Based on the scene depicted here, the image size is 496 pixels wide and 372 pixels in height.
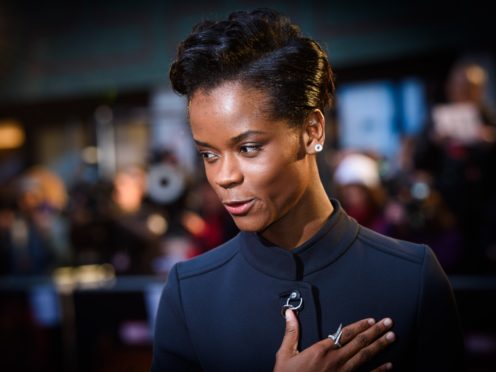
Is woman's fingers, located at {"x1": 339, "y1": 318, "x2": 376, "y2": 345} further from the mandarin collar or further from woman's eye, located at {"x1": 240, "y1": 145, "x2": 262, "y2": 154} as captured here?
woman's eye, located at {"x1": 240, "y1": 145, "x2": 262, "y2": 154}

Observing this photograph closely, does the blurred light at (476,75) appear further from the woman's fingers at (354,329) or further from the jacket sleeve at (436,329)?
the woman's fingers at (354,329)

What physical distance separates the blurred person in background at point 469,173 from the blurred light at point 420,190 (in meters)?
0.27

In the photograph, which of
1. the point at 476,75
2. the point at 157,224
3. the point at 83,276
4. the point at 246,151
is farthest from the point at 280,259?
the point at 476,75

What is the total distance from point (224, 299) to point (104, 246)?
381 centimetres

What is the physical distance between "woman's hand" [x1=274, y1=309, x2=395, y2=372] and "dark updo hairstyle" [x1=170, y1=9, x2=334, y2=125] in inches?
18.6

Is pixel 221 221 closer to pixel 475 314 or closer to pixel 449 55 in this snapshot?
pixel 475 314

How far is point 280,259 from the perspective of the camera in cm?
133

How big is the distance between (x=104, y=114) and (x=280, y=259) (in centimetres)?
662

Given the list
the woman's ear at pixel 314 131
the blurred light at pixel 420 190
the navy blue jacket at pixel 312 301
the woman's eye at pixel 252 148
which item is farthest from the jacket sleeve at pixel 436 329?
the blurred light at pixel 420 190

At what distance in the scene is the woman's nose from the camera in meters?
1.21

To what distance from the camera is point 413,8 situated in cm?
573

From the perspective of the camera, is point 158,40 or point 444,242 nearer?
point 444,242

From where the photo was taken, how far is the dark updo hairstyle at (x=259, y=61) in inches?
47.2

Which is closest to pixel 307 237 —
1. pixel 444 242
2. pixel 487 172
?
pixel 444 242
